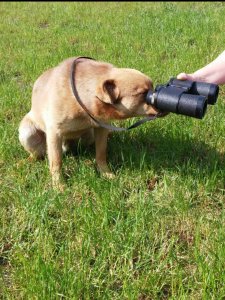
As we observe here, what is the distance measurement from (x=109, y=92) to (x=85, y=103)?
0.81 ft

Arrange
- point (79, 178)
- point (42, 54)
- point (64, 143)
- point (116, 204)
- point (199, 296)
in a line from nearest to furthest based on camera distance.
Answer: point (199, 296), point (116, 204), point (79, 178), point (64, 143), point (42, 54)

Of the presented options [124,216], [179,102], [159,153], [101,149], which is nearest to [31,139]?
[101,149]

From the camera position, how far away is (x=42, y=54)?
7312mm

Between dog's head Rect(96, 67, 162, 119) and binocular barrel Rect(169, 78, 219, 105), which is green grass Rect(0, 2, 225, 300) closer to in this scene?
dog's head Rect(96, 67, 162, 119)

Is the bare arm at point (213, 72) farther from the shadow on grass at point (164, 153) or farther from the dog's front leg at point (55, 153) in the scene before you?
the dog's front leg at point (55, 153)

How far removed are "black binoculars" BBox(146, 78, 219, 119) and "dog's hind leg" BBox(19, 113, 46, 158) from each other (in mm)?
1433

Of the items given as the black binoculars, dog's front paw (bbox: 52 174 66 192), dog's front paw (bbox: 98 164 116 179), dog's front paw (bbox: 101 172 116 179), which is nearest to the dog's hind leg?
dog's front paw (bbox: 52 174 66 192)

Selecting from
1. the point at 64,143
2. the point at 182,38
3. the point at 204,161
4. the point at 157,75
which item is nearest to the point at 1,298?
the point at 64,143

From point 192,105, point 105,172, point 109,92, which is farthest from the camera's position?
point 105,172

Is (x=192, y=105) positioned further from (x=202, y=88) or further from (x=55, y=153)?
(x=55, y=153)

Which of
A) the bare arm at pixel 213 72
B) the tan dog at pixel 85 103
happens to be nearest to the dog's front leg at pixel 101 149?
the tan dog at pixel 85 103

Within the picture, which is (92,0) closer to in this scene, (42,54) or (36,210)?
(42,54)

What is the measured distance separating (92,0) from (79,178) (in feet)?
31.3

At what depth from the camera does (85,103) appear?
3549 millimetres
